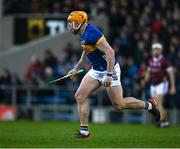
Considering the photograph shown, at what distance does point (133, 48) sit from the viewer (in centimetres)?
2991

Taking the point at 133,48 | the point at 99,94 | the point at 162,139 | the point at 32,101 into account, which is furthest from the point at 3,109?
the point at 162,139

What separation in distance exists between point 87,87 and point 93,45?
0.82 meters

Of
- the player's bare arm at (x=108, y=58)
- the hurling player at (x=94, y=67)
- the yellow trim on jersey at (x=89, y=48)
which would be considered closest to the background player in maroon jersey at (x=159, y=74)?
the hurling player at (x=94, y=67)

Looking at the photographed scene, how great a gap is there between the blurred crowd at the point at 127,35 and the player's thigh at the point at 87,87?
1128 cm

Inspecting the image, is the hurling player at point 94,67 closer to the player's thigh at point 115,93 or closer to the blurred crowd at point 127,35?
the player's thigh at point 115,93

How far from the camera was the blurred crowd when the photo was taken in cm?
2828

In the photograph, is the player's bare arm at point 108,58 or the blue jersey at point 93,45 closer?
the player's bare arm at point 108,58

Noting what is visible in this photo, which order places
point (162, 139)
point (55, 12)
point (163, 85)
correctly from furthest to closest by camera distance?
point (55, 12) < point (163, 85) < point (162, 139)

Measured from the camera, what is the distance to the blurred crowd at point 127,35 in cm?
2828

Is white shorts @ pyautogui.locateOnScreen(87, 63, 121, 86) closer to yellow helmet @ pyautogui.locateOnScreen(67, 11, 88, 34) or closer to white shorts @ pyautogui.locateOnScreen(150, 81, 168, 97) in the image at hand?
yellow helmet @ pyautogui.locateOnScreen(67, 11, 88, 34)

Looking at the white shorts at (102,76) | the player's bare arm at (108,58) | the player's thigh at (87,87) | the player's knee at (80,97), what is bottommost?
the player's knee at (80,97)

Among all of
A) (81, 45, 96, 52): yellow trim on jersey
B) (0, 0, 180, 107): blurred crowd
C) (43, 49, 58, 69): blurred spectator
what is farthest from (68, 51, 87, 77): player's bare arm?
(43, 49, 58, 69): blurred spectator

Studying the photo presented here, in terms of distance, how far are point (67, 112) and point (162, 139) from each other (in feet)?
41.2

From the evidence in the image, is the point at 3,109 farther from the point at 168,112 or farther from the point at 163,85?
the point at 163,85
